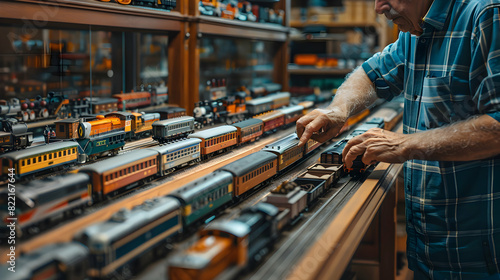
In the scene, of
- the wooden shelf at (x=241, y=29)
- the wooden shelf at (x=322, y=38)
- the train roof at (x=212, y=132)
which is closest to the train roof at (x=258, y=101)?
the wooden shelf at (x=241, y=29)

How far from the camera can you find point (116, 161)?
238 cm

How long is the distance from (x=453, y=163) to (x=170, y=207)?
1.47 meters

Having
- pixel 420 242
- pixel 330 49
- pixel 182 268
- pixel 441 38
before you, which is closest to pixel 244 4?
pixel 441 38

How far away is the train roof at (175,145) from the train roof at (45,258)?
128cm

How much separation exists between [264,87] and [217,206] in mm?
3514

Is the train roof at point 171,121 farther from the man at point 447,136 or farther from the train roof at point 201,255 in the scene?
the train roof at point 201,255

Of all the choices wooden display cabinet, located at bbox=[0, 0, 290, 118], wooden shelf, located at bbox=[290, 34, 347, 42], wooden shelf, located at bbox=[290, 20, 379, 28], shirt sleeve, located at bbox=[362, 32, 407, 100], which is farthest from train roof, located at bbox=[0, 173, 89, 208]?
wooden shelf, located at bbox=[290, 20, 379, 28]

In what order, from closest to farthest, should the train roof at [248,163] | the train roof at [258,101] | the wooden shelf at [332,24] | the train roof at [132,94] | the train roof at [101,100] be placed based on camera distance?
the train roof at [248,163]
the train roof at [101,100]
the train roof at [132,94]
the train roof at [258,101]
the wooden shelf at [332,24]

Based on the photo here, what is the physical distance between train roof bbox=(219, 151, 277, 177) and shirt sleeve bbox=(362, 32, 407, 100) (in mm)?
827

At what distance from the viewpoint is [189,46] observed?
4098 millimetres

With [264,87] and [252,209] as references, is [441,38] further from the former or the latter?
[264,87]

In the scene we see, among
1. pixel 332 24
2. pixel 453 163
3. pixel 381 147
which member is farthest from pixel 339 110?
pixel 332 24

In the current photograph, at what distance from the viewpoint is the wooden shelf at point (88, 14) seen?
268cm

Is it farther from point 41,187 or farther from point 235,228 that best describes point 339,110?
point 41,187
